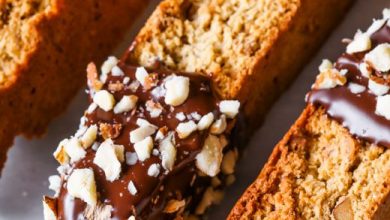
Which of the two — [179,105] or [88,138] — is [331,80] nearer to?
[179,105]

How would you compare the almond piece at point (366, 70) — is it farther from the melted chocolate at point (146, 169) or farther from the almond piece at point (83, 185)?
the almond piece at point (83, 185)

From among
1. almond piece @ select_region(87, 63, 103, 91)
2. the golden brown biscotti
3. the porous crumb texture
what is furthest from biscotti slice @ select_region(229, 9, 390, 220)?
the golden brown biscotti

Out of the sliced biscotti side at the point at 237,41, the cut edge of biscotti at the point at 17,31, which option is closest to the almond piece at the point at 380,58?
the sliced biscotti side at the point at 237,41

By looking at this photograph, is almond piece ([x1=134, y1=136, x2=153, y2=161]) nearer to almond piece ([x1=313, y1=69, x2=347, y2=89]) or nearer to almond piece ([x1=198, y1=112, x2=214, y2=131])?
almond piece ([x1=198, y1=112, x2=214, y2=131])

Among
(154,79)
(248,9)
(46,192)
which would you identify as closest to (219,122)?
(154,79)

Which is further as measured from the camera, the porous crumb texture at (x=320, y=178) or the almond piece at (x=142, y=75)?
the almond piece at (x=142, y=75)

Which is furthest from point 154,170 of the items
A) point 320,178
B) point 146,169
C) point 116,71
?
point 320,178

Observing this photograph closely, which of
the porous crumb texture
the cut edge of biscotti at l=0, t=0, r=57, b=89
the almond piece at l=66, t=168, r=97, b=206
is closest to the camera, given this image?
the porous crumb texture

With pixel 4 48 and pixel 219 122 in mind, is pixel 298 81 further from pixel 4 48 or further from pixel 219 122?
pixel 4 48
